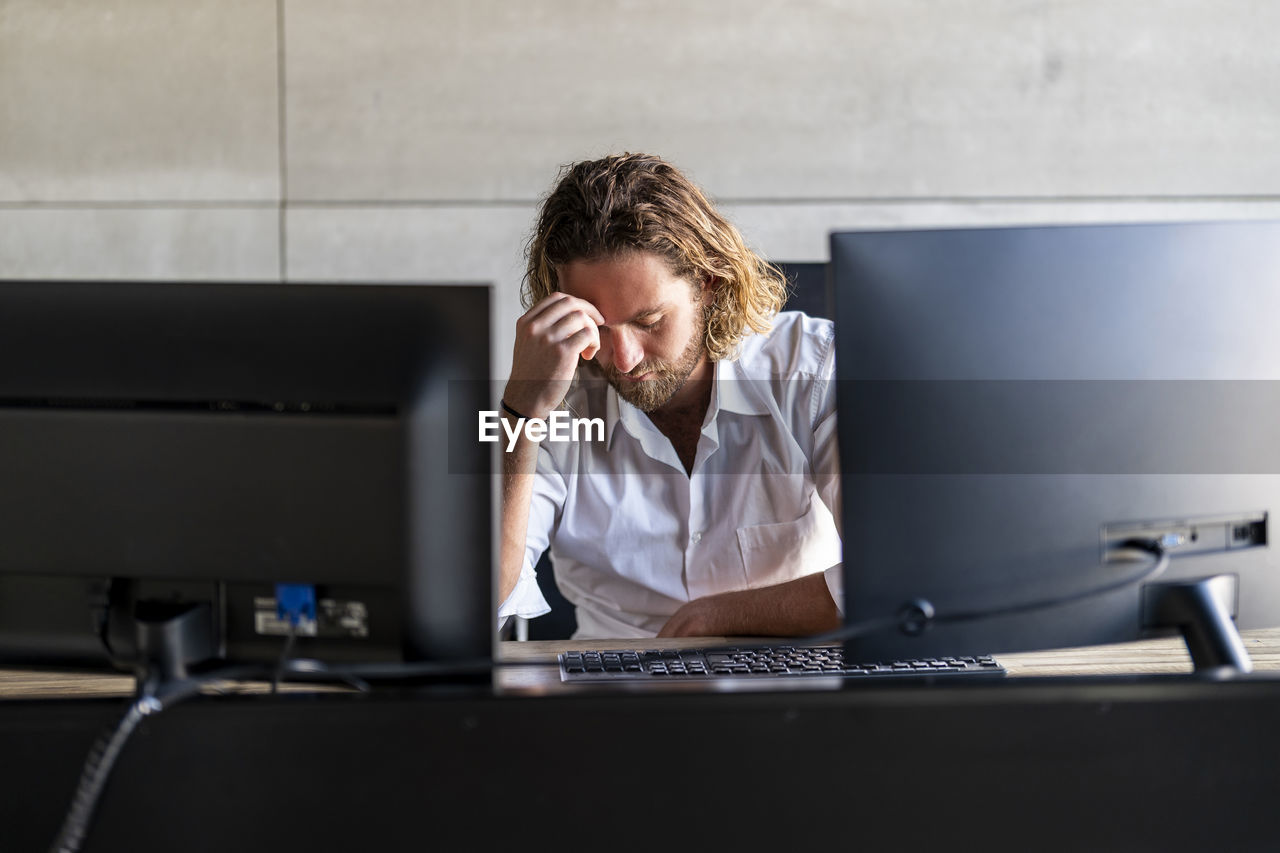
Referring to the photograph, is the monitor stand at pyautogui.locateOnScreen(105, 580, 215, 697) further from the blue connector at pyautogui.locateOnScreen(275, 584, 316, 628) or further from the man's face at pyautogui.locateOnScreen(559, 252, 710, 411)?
the man's face at pyautogui.locateOnScreen(559, 252, 710, 411)

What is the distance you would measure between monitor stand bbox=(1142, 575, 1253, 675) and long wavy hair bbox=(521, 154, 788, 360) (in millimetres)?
970

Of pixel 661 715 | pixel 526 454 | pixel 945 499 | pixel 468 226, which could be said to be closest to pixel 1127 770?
pixel 945 499

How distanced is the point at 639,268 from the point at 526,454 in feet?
1.35

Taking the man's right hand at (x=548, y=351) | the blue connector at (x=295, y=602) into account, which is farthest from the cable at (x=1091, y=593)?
the man's right hand at (x=548, y=351)

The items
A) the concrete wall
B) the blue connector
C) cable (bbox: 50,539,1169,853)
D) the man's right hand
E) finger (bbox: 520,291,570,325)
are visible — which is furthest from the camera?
the concrete wall

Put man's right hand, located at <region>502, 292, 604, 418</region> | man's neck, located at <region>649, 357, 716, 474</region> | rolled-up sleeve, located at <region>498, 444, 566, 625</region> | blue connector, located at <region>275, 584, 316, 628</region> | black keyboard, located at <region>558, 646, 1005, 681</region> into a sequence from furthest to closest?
man's neck, located at <region>649, 357, 716, 474</region>, rolled-up sleeve, located at <region>498, 444, 566, 625</region>, man's right hand, located at <region>502, 292, 604, 418</region>, black keyboard, located at <region>558, 646, 1005, 681</region>, blue connector, located at <region>275, 584, 316, 628</region>

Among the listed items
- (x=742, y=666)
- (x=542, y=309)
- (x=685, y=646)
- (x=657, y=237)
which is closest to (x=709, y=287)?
(x=657, y=237)

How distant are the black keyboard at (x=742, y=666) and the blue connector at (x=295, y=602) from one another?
36 cm

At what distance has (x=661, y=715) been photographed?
0.67 metres

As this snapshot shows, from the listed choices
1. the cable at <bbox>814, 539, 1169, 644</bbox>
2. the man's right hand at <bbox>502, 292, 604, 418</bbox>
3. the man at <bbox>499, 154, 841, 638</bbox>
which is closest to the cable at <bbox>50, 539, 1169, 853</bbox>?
the cable at <bbox>814, 539, 1169, 644</bbox>

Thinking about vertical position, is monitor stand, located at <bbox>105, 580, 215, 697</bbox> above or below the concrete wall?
below

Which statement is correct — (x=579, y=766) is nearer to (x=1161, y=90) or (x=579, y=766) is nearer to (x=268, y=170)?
(x=268, y=170)

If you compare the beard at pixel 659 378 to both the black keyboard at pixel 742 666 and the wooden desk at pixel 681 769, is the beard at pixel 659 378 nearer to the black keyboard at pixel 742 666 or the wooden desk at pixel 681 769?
the black keyboard at pixel 742 666

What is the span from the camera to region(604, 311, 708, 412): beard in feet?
5.34
